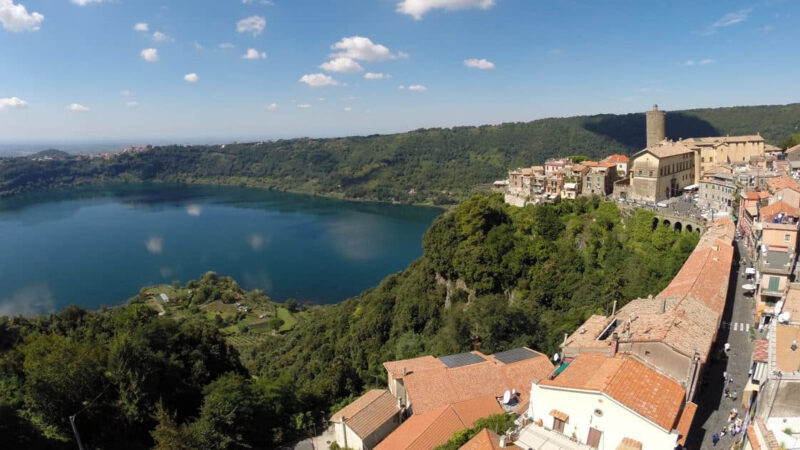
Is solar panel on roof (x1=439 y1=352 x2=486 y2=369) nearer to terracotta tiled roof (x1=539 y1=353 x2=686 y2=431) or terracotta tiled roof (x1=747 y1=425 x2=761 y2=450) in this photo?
terracotta tiled roof (x1=539 y1=353 x2=686 y2=431)

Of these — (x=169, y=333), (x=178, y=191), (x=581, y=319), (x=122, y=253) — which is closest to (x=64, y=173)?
(x=178, y=191)

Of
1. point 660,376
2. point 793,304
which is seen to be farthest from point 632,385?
point 793,304

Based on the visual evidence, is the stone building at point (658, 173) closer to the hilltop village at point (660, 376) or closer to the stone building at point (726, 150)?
the stone building at point (726, 150)

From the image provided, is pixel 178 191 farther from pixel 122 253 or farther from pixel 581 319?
pixel 581 319

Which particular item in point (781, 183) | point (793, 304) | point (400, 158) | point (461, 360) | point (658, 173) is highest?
point (400, 158)

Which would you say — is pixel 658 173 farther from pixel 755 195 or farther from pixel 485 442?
pixel 485 442

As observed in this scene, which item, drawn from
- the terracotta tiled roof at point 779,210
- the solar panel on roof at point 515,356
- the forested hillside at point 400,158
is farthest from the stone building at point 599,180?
the forested hillside at point 400,158
